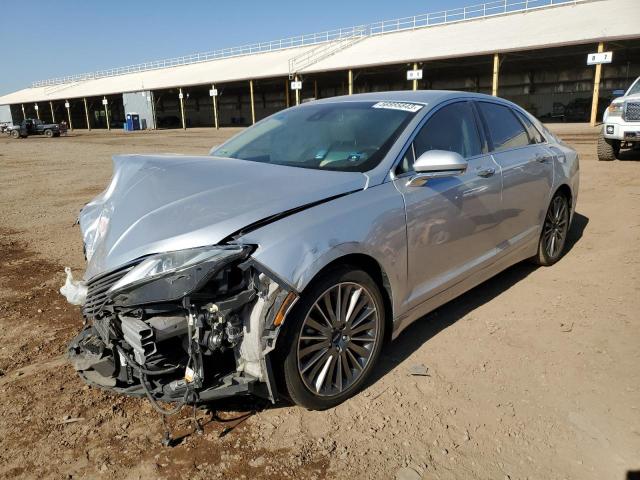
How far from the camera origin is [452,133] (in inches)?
144

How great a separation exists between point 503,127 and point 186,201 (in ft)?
9.54

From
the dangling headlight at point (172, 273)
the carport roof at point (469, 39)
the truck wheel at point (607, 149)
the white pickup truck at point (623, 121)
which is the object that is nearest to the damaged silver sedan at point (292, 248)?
the dangling headlight at point (172, 273)

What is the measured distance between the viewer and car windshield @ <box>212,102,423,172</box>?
126 inches

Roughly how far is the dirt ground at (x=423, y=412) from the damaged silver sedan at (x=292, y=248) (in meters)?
0.29

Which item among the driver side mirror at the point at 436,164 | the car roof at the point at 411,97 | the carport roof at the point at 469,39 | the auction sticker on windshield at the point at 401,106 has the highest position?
the carport roof at the point at 469,39

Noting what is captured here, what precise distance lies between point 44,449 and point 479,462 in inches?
85.3

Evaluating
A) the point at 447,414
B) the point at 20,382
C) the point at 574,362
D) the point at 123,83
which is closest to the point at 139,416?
the point at 20,382

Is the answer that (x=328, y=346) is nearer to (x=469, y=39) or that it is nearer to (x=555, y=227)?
(x=555, y=227)

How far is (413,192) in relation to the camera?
308 cm

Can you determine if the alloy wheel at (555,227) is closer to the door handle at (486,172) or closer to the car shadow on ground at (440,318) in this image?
the car shadow on ground at (440,318)

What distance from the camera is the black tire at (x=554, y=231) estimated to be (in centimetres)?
486

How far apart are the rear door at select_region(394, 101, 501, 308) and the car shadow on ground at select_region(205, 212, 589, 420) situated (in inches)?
17.4

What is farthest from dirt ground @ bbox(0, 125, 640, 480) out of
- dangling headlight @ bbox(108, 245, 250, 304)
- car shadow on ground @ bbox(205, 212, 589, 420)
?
→ dangling headlight @ bbox(108, 245, 250, 304)

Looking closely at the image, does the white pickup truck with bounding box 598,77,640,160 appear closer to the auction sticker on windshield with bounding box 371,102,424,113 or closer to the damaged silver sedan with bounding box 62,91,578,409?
the damaged silver sedan with bounding box 62,91,578,409
